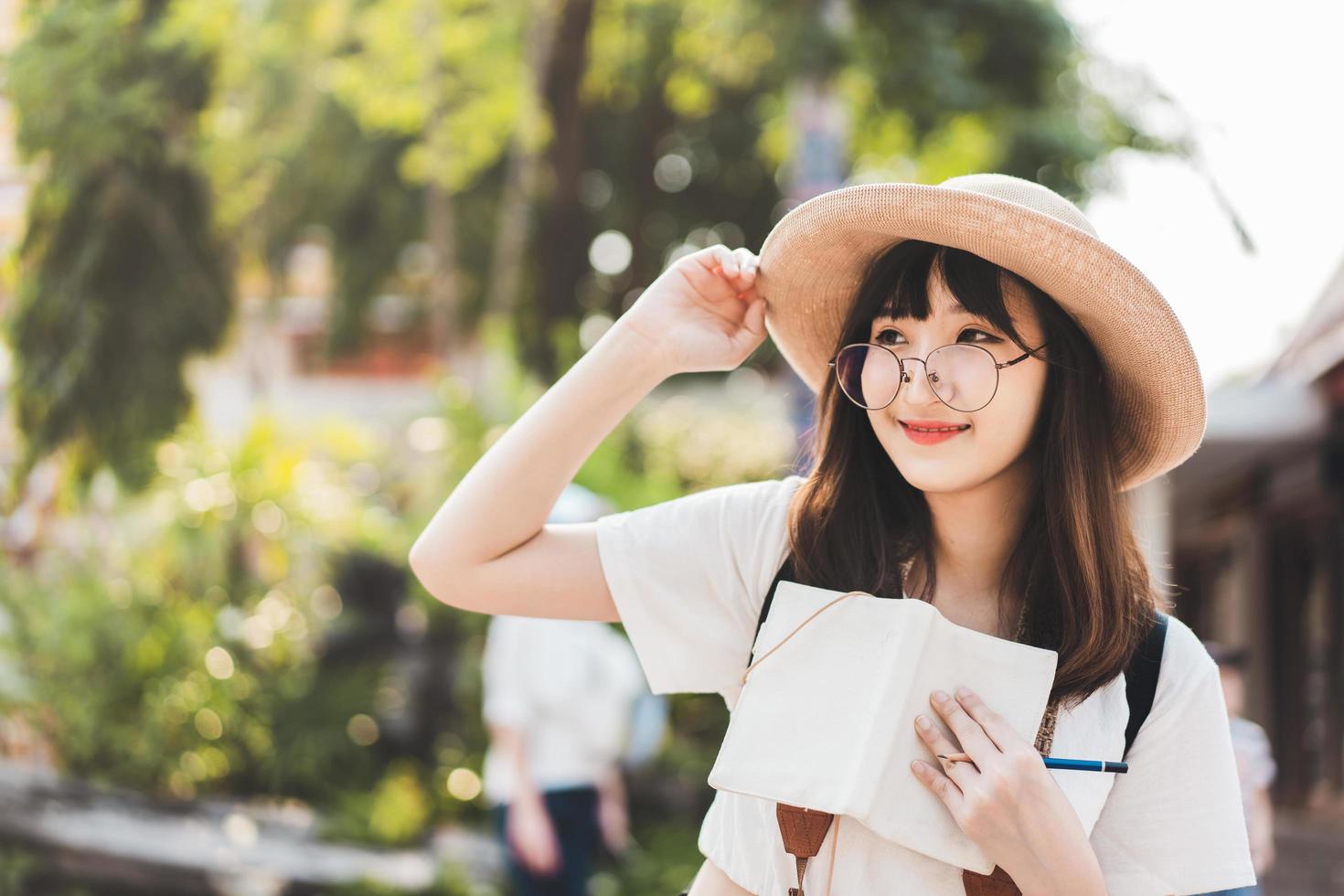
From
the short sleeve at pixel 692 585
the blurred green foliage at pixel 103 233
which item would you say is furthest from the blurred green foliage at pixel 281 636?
the short sleeve at pixel 692 585

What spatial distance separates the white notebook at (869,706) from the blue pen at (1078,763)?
0.10ft

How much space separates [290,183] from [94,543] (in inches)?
235

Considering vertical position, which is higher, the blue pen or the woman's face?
the woman's face

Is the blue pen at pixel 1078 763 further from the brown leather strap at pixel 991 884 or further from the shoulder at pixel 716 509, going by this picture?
the shoulder at pixel 716 509

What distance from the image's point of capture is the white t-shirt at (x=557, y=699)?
12.3 ft

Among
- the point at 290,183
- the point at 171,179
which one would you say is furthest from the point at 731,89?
the point at 171,179

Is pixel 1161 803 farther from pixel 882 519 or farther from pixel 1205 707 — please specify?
pixel 882 519

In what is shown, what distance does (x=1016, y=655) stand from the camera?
1.33 metres

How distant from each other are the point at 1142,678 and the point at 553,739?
8.83 feet

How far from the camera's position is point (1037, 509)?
1.55m

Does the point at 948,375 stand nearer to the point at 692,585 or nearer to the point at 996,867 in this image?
the point at 692,585

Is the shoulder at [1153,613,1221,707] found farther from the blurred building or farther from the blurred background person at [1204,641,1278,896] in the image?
the blurred building

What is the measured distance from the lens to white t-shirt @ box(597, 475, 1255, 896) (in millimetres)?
1285

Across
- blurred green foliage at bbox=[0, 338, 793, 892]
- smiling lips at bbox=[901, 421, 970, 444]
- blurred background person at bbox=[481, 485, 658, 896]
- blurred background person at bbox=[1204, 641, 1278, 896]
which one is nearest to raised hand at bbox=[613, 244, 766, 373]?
smiling lips at bbox=[901, 421, 970, 444]
